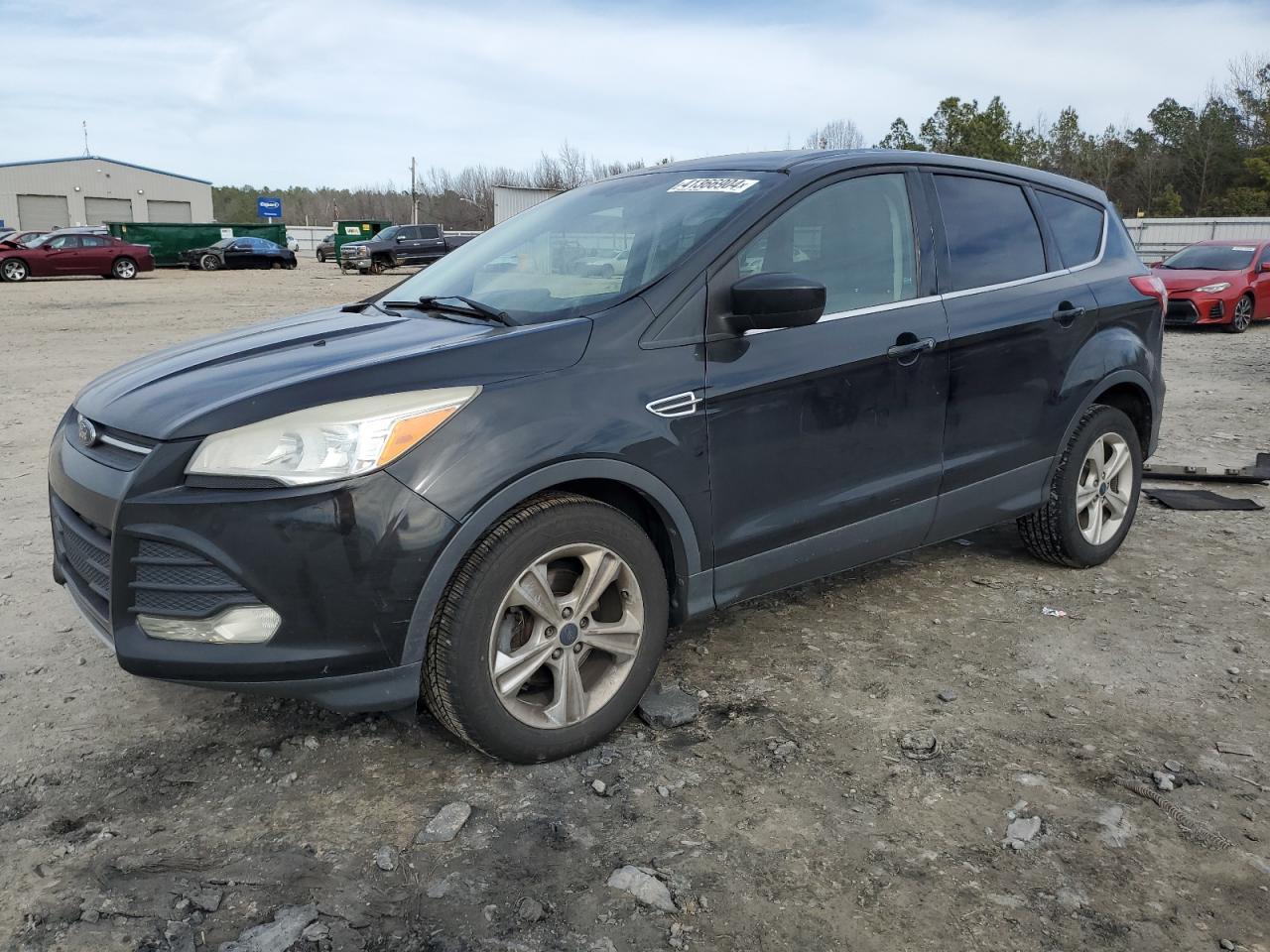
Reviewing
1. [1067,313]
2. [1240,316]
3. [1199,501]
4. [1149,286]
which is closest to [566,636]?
[1067,313]

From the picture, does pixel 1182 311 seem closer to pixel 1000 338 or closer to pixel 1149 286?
pixel 1149 286

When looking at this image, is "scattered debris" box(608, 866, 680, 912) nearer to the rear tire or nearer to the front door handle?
the front door handle

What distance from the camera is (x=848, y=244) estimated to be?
3742mm

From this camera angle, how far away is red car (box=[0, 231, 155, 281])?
29.6 metres

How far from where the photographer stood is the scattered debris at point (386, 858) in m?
2.62

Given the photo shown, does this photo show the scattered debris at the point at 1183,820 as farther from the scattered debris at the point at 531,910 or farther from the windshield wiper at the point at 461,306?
the windshield wiper at the point at 461,306

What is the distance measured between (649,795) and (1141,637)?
2349 millimetres

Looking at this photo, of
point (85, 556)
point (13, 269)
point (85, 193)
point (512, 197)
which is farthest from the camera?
point (85, 193)

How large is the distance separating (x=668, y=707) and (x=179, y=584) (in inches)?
62.4

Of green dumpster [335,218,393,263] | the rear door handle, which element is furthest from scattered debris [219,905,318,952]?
green dumpster [335,218,393,263]

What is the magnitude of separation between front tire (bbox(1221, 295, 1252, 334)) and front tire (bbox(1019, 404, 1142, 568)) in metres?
13.4

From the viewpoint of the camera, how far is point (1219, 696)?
11.9 feet

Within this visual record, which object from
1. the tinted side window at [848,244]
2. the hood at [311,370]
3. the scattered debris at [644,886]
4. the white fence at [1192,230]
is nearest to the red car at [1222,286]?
the tinted side window at [848,244]

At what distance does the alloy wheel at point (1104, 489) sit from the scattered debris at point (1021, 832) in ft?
7.35
